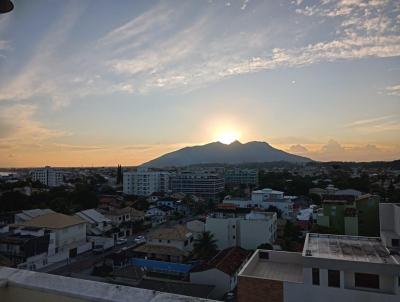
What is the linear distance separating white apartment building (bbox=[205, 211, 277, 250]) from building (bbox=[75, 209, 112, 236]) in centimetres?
738

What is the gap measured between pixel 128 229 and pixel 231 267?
11.0m

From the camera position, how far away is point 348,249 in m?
8.66

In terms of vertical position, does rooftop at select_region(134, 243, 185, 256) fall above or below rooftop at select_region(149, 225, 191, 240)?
below

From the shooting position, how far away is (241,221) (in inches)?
638

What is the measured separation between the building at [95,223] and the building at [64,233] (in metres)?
2.07

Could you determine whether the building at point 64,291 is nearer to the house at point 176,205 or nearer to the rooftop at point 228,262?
the rooftop at point 228,262

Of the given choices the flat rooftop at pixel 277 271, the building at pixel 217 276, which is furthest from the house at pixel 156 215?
the flat rooftop at pixel 277 271

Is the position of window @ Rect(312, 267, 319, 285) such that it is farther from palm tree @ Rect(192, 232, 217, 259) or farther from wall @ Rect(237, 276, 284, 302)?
palm tree @ Rect(192, 232, 217, 259)

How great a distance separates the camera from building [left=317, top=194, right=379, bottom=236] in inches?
626

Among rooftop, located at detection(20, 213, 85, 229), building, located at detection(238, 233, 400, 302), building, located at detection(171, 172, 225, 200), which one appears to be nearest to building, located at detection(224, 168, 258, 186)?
building, located at detection(171, 172, 225, 200)

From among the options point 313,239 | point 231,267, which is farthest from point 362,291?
point 231,267

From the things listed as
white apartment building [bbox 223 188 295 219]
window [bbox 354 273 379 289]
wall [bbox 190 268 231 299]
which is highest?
window [bbox 354 273 379 289]

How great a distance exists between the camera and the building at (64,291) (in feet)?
3.57

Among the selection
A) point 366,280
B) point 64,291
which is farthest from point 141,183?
point 64,291
